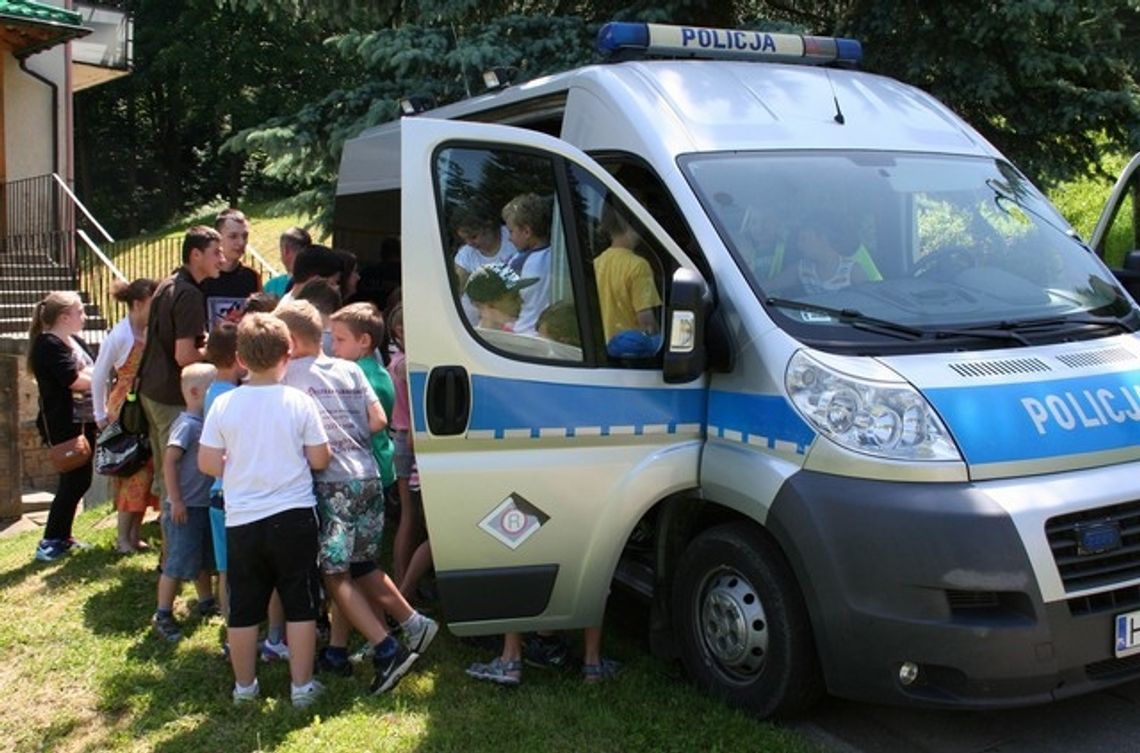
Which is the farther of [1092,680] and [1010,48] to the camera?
[1010,48]

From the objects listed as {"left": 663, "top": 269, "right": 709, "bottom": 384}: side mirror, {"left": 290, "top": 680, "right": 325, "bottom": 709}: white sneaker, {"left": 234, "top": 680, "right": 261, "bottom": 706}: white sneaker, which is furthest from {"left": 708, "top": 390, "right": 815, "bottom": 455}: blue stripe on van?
{"left": 234, "top": 680, "right": 261, "bottom": 706}: white sneaker

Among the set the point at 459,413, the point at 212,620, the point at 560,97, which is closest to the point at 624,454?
the point at 459,413

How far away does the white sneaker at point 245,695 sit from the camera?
14.3ft

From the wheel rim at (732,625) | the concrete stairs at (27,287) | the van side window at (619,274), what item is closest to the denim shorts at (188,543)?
the van side window at (619,274)

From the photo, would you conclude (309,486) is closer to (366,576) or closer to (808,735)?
(366,576)

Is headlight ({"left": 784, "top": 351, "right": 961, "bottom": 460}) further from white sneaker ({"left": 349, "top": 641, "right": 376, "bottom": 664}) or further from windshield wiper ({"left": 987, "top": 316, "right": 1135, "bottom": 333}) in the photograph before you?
white sneaker ({"left": 349, "top": 641, "right": 376, "bottom": 664})

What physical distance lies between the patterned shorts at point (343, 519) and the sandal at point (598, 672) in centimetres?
101

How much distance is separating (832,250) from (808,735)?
177cm

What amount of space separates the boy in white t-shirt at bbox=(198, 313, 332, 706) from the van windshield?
1715 millimetres

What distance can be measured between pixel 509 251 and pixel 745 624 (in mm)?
1628

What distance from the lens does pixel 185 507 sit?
5078 mm

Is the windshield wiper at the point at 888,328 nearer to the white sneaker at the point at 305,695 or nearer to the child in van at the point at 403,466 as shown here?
the child in van at the point at 403,466

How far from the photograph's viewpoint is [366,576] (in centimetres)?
451

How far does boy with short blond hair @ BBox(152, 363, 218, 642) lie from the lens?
4.97m
